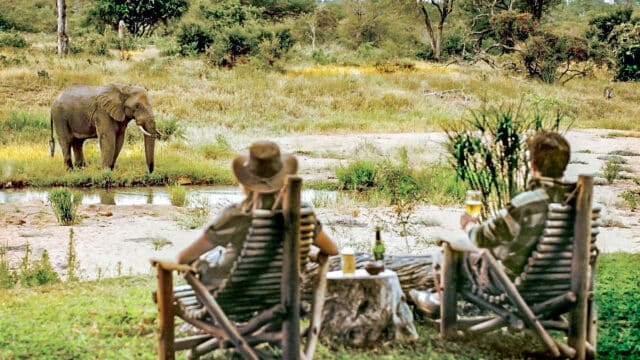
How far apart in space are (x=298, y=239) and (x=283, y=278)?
16 centimetres

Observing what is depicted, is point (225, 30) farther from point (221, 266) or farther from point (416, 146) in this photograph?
point (221, 266)

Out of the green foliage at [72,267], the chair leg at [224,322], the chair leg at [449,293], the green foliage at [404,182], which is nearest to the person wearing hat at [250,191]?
the chair leg at [224,322]

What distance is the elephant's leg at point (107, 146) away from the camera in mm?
11289

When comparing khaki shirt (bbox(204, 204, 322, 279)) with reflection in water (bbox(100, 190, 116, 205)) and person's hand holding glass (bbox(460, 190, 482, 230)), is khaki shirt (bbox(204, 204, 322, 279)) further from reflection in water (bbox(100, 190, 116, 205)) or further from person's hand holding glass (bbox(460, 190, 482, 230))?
reflection in water (bbox(100, 190, 116, 205))

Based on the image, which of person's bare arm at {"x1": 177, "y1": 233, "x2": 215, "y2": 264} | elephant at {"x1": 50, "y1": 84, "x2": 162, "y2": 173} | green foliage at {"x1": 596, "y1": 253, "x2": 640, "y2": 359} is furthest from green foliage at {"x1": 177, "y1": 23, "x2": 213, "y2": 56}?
person's bare arm at {"x1": 177, "y1": 233, "x2": 215, "y2": 264}

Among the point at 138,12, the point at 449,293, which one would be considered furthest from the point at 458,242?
the point at 138,12

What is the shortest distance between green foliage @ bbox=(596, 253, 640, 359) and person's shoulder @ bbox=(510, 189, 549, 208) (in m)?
1.03

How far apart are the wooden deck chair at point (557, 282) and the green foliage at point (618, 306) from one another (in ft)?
1.92

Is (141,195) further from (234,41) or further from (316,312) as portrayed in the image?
(234,41)

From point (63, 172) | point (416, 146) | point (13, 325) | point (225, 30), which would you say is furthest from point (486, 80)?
point (13, 325)

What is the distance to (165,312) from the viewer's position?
137 inches

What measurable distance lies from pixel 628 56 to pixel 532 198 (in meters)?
24.9

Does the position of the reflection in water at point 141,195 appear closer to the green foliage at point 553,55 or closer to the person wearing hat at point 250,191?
the person wearing hat at point 250,191

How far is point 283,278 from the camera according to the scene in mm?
3279
